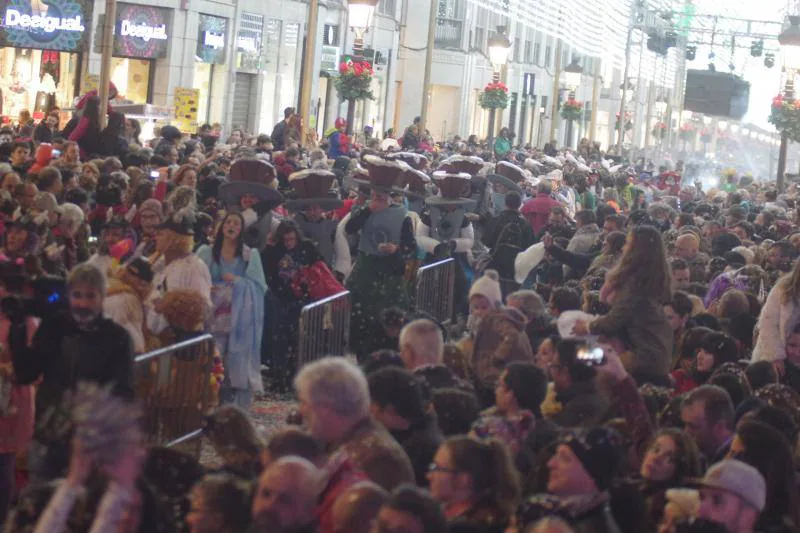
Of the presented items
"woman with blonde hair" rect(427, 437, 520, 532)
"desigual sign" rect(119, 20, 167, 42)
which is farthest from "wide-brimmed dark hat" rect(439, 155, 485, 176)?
"woman with blonde hair" rect(427, 437, 520, 532)

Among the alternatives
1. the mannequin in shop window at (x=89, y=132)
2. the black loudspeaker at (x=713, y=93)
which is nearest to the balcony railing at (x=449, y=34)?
the black loudspeaker at (x=713, y=93)

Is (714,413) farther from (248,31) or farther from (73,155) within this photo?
(248,31)

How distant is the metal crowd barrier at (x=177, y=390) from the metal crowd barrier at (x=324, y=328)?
6.77 ft

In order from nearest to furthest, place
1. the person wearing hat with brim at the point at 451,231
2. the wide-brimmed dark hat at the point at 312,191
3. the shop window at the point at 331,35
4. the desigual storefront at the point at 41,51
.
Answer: the wide-brimmed dark hat at the point at 312,191
the person wearing hat with brim at the point at 451,231
the desigual storefront at the point at 41,51
the shop window at the point at 331,35

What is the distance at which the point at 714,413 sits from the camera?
786cm

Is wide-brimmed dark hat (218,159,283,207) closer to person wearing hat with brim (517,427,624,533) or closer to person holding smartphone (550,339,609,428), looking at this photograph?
person holding smartphone (550,339,609,428)

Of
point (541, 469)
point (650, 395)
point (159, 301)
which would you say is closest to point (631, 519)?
point (541, 469)

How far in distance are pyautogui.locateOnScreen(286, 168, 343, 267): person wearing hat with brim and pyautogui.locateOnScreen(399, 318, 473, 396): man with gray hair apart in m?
6.03

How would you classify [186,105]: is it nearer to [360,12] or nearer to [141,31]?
[360,12]

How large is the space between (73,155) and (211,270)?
15.9ft

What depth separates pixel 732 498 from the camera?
631 centimetres

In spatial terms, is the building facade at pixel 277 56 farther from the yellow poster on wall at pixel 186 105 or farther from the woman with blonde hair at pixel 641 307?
the woman with blonde hair at pixel 641 307

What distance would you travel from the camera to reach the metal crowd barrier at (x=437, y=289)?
51.2 ft

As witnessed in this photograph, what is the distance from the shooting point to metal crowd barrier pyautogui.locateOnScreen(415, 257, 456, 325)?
51.2 feet
